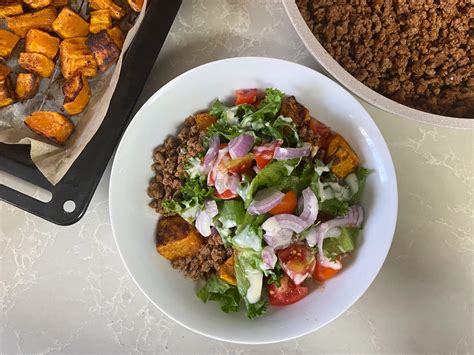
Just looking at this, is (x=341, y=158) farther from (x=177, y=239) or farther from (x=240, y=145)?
(x=177, y=239)

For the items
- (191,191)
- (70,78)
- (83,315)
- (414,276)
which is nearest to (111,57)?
(70,78)

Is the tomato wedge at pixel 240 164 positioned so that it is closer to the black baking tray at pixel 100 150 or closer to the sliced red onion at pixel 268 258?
the sliced red onion at pixel 268 258

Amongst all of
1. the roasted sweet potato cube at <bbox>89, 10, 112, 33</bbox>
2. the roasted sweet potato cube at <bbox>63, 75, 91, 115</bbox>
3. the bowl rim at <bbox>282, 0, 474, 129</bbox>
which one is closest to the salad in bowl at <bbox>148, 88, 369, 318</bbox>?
the bowl rim at <bbox>282, 0, 474, 129</bbox>

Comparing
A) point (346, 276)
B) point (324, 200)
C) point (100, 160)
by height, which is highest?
point (100, 160)

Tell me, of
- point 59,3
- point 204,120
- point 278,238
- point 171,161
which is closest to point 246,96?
point 204,120

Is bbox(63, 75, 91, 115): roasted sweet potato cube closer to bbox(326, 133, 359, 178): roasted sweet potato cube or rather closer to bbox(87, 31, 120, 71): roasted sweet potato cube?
bbox(87, 31, 120, 71): roasted sweet potato cube

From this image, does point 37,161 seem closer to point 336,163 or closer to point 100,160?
point 100,160
